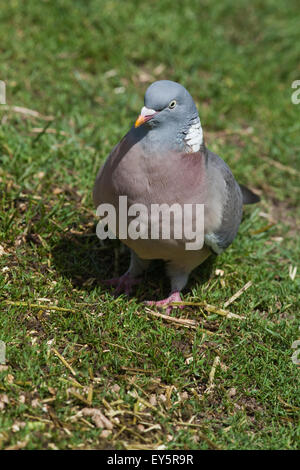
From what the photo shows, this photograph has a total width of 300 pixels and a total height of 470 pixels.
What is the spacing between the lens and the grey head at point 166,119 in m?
3.43

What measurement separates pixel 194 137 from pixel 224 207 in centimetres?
57

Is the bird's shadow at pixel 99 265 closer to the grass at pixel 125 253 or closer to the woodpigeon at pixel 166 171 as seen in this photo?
the grass at pixel 125 253

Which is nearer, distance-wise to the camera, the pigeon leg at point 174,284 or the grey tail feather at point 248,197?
the pigeon leg at point 174,284

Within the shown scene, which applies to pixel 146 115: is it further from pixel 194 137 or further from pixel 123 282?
pixel 123 282

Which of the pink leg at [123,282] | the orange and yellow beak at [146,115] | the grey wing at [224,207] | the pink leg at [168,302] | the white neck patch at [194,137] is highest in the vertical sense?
the orange and yellow beak at [146,115]

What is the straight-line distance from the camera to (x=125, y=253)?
460 cm

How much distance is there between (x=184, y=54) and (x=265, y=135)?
1.39 metres

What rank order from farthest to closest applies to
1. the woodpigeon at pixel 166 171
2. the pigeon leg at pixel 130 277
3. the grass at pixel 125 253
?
the pigeon leg at pixel 130 277 → the woodpigeon at pixel 166 171 → the grass at pixel 125 253

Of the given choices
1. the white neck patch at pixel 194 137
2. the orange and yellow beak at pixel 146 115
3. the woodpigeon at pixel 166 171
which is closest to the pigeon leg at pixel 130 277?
the woodpigeon at pixel 166 171

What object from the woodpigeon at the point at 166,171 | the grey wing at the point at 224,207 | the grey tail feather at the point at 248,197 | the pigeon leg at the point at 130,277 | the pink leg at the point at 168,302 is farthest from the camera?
the grey tail feather at the point at 248,197

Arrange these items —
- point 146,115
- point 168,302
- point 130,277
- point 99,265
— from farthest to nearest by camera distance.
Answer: point 99,265 < point 130,277 < point 168,302 < point 146,115

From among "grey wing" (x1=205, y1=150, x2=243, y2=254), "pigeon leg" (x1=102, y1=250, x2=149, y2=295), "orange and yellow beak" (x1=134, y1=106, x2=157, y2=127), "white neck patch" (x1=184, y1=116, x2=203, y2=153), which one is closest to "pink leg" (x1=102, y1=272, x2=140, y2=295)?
"pigeon leg" (x1=102, y1=250, x2=149, y2=295)

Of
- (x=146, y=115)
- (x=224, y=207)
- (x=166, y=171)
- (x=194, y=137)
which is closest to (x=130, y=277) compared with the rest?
(x=224, y=207)
